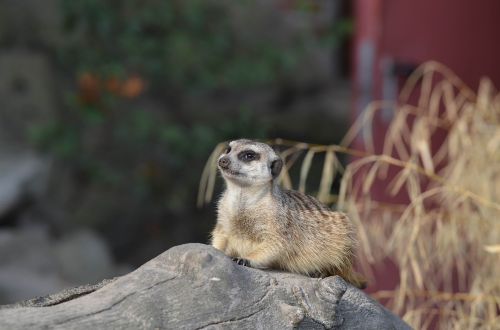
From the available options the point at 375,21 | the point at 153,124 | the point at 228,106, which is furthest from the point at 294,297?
the point at 228,106

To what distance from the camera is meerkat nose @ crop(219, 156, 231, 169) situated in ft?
6.49

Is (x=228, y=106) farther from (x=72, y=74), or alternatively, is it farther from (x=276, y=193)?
(x=276, y=193)

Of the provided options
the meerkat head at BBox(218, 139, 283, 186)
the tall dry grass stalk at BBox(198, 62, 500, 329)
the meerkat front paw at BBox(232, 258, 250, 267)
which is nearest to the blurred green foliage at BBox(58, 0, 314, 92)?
the tall dry grass stalk at BBox(198, 62, 500, 329)

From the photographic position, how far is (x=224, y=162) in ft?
6.50

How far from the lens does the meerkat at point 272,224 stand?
191cm

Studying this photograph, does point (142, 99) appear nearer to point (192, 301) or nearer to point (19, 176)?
point (19, 176)

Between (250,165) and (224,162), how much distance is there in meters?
0.06

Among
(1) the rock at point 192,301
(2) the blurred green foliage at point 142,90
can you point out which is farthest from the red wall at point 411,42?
(1) the rock at point 192,301

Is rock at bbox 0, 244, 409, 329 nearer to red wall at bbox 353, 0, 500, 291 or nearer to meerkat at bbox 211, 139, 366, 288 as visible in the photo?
meerkat at bbox 211, 139, 366, 288

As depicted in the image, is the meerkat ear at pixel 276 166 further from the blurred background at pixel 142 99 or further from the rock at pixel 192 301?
the blurred background at pixel 142 99

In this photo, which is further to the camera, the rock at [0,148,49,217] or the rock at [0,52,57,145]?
the rock at [0,52,57,145]

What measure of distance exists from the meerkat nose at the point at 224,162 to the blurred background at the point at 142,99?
1919 millimetres

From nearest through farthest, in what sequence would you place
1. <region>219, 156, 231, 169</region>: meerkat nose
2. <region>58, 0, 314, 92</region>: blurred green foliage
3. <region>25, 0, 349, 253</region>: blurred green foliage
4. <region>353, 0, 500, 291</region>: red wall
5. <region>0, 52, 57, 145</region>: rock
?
<region>219, 156, 231, 169</region>: meerkat nose
<region>353, 0, 500, 291</region>: red wall
<region>25, 0, 349, 253</region>: blurred green foliage
<region>58, 0, 314, 92</region>: blurred green foliage
<region>0, 52, 57, 145</region>: rock

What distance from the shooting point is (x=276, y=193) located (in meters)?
1.98
